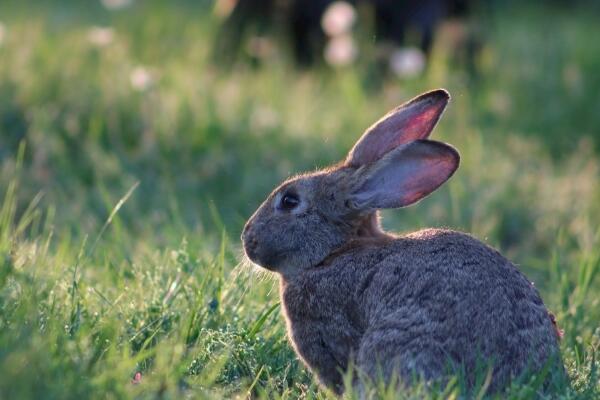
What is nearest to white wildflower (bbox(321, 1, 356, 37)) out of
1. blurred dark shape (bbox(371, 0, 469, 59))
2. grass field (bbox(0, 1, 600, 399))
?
grass field (bbox(0, 1, 600, 399))

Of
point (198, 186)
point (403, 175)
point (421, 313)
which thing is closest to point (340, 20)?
point (198, 186)

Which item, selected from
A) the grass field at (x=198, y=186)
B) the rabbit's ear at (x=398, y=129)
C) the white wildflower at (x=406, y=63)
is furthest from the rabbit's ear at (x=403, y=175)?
the white wildflower at (x=406, y=63)

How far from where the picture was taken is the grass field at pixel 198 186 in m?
3.86

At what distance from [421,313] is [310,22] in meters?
6.80

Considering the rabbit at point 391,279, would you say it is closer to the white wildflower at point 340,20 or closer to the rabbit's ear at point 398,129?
the rabbit's ear at point 398,129

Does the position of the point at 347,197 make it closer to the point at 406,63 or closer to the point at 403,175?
the point at 403,175

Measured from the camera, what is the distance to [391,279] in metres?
4.11

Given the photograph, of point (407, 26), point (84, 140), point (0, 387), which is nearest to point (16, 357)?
point (0, 387)

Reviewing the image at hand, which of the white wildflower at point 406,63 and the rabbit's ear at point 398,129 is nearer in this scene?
the rabbit's ear at point 398,129

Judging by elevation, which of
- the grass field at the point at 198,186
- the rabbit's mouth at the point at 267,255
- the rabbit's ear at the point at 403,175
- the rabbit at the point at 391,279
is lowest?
the grass field at the point at 198,186

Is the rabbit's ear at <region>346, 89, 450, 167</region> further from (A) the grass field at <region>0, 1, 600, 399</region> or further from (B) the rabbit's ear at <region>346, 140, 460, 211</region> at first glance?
(A) the grass field at <region>0, 1, 600, 399</region>

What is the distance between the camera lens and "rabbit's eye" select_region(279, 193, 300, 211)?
15.6 feet

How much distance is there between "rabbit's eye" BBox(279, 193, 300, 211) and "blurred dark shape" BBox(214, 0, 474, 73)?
5328 millimetres

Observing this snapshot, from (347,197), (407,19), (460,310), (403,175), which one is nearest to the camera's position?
(460,310)
